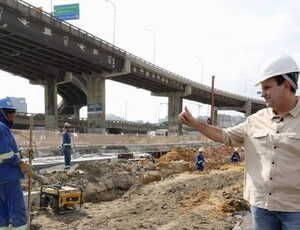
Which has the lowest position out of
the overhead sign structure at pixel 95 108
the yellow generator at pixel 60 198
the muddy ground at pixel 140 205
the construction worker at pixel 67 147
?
the muddy ground at pixel 140 205

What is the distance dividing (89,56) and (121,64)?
7512mm

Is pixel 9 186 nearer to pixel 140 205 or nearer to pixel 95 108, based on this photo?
pixel 140 205

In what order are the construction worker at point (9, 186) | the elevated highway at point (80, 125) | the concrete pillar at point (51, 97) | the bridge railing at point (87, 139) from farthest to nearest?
the elevated highway at point (80, 125) → the concrete pillar at point (51, 97) → the bridge railing at point (87, 139) → the construction worker at point (9, 186)

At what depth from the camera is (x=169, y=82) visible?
62.2 metres

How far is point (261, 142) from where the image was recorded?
9.31ft

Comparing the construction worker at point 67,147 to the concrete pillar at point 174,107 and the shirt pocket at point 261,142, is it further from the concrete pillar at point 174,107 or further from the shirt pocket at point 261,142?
the concrete pillar at point 174,107

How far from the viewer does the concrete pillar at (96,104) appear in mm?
46531

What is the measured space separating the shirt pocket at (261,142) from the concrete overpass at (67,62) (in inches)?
1178

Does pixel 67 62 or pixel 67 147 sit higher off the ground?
pixel 67 62

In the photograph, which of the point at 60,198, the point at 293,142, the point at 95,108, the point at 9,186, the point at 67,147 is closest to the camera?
the point at 293,142

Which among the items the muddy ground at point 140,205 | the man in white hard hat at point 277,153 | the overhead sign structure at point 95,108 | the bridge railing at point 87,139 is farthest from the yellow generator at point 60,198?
the overhead sign structure at point 95,108

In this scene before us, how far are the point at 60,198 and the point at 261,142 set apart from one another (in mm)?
6598

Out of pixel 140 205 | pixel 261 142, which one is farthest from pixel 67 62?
pixel 261 142

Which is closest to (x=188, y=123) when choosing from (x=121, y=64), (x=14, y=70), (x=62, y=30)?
(x=62, y=30)
